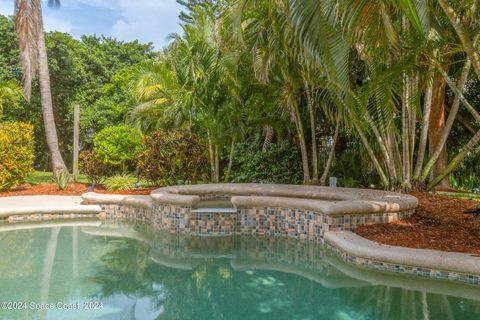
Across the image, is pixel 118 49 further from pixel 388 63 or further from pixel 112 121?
pixel 388 63

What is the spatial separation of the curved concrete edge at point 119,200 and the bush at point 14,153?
141 inches

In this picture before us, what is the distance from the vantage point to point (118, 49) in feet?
72.2

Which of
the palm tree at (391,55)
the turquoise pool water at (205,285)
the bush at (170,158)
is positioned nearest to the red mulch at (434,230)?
the turquoise pool water at (205,285)

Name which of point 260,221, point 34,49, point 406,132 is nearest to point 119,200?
point 260,221

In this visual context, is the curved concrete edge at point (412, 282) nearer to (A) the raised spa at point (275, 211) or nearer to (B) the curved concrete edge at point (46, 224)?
(A) the raised spa at point (275, 211)

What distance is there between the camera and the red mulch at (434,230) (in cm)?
500

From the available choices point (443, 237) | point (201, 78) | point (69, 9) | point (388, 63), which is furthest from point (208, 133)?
point (69, 9)

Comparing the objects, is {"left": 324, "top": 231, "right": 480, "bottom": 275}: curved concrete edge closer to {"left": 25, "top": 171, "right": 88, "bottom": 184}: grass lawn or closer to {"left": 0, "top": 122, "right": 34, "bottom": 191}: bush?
{"left": 0, "top": 122, "right": 34, "bottom": 191}: bush

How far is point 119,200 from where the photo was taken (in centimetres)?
836

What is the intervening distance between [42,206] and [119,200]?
62.8 inches

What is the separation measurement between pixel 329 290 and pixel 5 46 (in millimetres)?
20679

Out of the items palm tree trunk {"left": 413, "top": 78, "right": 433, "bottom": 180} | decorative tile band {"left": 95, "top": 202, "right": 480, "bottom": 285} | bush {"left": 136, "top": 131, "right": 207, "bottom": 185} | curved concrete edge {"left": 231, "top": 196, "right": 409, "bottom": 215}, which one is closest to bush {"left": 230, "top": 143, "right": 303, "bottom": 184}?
bush {"left": 136, "top": 131, "right": 207, "bottom": 185}

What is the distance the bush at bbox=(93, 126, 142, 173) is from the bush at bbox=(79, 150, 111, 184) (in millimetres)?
274

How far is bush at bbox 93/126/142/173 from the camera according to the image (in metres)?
12.3
